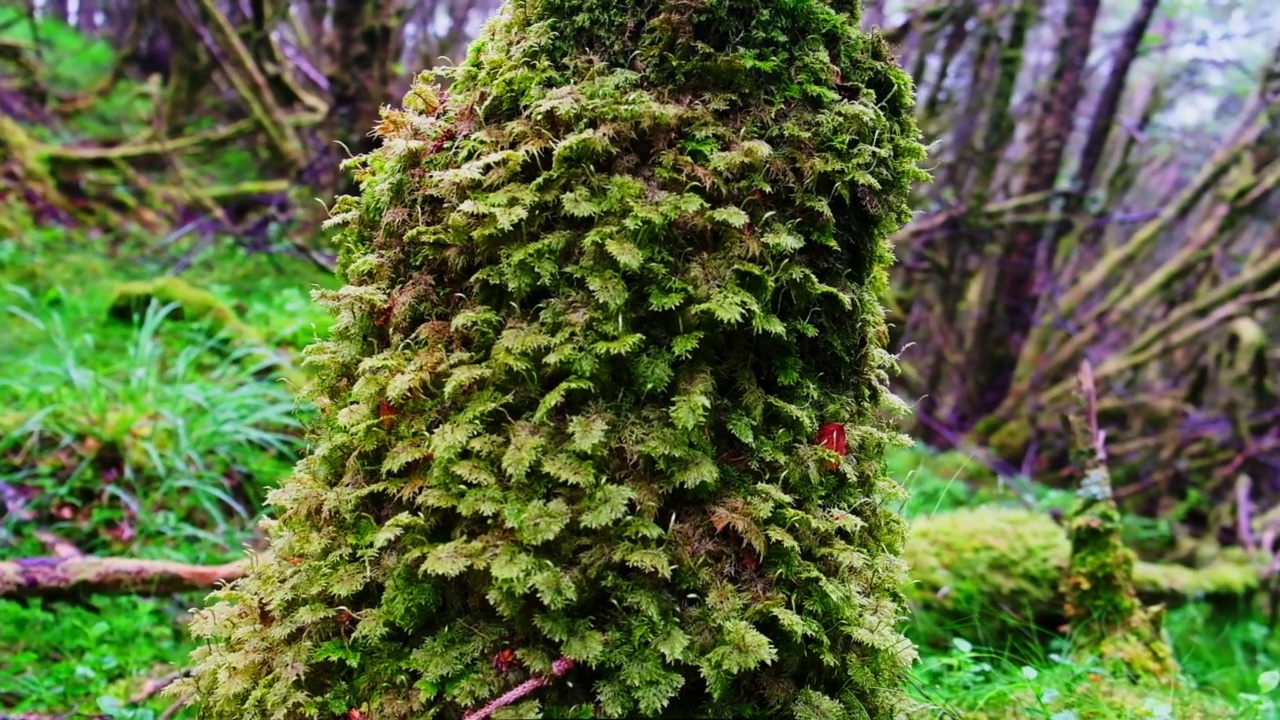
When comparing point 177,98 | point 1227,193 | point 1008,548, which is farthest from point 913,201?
point 177,98

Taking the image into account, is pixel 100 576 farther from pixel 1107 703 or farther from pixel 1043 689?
pixel 1107 703

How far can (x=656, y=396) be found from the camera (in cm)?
110

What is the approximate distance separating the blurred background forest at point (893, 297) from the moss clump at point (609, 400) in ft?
6.95

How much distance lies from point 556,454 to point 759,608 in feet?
1.16

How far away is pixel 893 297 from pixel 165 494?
494 cm

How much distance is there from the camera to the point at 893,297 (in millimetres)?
6012

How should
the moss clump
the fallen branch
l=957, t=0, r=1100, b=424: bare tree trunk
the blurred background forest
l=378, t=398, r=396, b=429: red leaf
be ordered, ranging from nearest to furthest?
the moss clump → l=378, t=398, r=396, b=429: red leaf → the fallen branch → the blurred background forest → l=957, t=0, r=1100, b=424: bare tree trunk

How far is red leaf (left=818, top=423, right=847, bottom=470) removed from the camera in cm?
121

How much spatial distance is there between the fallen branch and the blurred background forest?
334 millimetres

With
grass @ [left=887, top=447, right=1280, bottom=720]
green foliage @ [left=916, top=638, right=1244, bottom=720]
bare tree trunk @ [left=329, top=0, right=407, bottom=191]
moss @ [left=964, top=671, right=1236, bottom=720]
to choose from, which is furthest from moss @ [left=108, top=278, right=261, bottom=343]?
moss @ [left=964, top=671, right=1236, bottom=720]

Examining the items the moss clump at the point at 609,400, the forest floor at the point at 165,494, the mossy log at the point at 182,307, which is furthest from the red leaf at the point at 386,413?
the mossy log at the point at 182,307

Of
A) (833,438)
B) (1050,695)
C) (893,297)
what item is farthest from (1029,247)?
(833,438)

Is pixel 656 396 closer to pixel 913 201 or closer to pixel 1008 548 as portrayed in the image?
pixel 1008 548

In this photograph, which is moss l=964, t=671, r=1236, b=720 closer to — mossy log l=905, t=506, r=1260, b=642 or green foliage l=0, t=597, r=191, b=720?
mossy log l=905, t=506, r=1260, b=642
